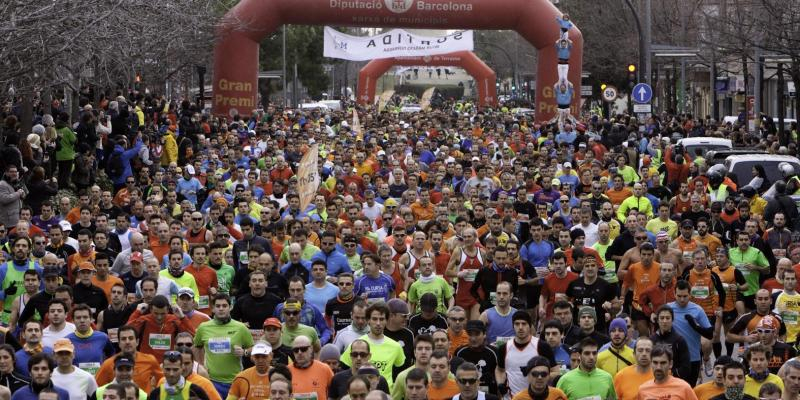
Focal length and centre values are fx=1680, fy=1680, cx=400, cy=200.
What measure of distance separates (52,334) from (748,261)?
703 centimetres

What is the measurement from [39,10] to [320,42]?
2518 inches

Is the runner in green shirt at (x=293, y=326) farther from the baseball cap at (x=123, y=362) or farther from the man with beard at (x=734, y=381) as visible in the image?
the man with beard at (x=734, y=381)

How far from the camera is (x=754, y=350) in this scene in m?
10.7

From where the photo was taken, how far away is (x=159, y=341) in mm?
12352

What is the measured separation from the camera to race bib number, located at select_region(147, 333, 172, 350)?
12.3 metres

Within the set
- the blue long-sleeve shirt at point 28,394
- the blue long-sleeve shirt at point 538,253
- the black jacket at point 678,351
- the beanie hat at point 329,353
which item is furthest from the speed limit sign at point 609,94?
the blue long-sleeve shirt at point 28,394

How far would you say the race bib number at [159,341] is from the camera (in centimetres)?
1233

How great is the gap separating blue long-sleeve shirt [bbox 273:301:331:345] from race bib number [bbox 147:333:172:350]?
0.88 m

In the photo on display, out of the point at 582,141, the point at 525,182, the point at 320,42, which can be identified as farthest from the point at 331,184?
the point at 320,42

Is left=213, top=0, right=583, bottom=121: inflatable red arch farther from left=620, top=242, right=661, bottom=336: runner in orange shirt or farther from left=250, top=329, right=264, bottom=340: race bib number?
left=250, top=329, right=264, bottom=340: race bib number

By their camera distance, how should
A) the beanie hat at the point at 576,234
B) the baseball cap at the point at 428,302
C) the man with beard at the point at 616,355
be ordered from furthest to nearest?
the beanie hat at the point at 576,234, the baseball cap at the point at 428,302, the man with beard at the point at 616,355

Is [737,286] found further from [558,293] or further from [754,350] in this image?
[754,350]

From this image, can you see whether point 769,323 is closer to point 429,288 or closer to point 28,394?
point 429,288

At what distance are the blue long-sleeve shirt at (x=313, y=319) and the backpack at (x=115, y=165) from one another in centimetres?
1267
